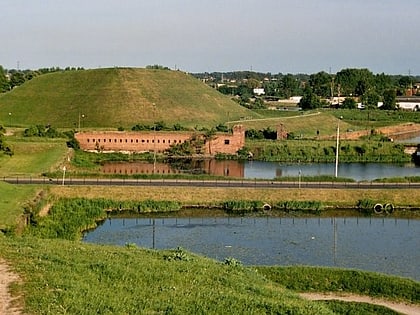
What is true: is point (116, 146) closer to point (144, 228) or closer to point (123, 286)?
point (144, 228)

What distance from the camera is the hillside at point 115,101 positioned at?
96812 mm

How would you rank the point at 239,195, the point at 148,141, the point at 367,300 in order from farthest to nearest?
the point at 148,141
the point at 239,195
the point at 367,300

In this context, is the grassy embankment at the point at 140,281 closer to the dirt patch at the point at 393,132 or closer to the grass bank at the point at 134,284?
the grass bank at the point at 134,284

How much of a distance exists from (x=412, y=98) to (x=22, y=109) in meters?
88.2

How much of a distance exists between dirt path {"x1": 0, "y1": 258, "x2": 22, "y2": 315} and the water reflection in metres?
41.6

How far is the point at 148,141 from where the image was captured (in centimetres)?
7512

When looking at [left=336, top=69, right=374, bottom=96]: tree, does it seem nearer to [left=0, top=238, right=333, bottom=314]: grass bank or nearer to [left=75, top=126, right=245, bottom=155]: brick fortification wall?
[left=75, top=126, right=245, bottom=155]: brick fortification wall

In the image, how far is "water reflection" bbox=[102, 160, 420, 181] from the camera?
199ft

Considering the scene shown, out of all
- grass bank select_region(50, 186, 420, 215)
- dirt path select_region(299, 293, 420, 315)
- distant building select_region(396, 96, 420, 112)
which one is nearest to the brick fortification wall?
grass bank select_region(50, 186, 420, 215)

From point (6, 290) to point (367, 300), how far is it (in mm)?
12915

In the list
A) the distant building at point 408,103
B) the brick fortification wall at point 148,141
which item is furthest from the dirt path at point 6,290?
the distant building at point 408,103

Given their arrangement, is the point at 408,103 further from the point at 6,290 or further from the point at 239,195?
the point at 6,290

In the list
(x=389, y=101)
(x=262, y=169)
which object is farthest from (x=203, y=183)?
(x=389, y=101)

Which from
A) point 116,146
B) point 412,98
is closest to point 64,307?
point 116,146
